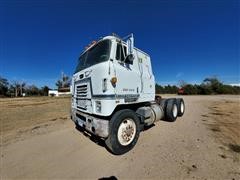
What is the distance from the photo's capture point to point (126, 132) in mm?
3986

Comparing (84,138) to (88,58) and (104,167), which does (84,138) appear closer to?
(104,167)

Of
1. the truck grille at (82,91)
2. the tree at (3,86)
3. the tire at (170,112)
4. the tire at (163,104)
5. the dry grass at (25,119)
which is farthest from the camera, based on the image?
the tree at (3,86)

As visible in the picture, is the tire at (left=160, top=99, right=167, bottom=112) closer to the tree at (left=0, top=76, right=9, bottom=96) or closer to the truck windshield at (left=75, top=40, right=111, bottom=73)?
the truck windshield at (left=75, top=40, right=111, bottom=73)

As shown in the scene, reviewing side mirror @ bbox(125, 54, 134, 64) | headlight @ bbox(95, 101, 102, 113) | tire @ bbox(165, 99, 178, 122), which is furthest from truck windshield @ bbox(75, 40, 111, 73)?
tire @ bbox(165, 99, 178, 122)

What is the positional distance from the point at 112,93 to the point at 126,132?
1196 millimetres

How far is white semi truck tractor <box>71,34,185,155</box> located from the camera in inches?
143

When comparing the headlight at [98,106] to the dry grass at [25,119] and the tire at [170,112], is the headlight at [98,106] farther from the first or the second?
the tire at [170,112]

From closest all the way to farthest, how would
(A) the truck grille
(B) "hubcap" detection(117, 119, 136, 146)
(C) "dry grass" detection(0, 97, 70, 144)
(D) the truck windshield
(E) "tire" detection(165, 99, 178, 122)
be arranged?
1. (B) "hubcap" detection(117, 119, 136, 146)
2. (D) the truck windshield
3. (A) the truck grille
4. (C) "dry grass" detection(0, 97, 70, 144)
5. (E) "tire" detection(165, 99, 178, 122)

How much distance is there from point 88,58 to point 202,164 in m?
4.29

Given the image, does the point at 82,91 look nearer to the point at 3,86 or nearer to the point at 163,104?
the point at 163,104

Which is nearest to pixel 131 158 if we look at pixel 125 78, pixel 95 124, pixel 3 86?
pixel 95 124

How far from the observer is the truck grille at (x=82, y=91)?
430 cm

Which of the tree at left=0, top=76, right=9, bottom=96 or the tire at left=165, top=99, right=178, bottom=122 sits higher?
the tree at left=0, top=76, right=9, bottom=96

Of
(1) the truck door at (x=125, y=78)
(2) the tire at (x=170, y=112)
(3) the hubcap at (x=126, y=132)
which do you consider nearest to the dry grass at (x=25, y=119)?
(3) the hubcap at (x=126, y=132)
